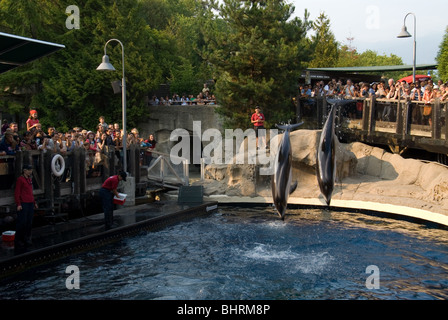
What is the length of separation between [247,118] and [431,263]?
13.9 meters

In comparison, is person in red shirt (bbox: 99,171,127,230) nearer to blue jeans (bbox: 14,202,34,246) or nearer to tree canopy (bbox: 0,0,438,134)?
blue jeans (bbox: 14,202,34,246)

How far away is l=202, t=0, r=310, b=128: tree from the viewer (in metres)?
24.7

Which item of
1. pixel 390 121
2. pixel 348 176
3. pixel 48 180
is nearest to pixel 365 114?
pixel 390 121

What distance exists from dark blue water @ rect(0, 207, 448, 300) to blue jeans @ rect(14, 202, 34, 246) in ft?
3.18

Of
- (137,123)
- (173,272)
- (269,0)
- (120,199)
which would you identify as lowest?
(173,272)

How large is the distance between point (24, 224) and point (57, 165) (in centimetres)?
328

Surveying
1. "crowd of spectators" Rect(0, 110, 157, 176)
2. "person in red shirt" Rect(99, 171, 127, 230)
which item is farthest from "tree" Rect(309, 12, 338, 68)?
"person in red shirt" Rect(99, 171, 127, 230)

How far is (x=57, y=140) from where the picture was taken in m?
16.3

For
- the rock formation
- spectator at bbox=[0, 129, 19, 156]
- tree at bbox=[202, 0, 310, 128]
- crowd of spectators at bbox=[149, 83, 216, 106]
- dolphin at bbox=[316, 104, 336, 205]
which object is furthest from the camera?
crowd of spectators at bbox=[149, 83, 216, 106]

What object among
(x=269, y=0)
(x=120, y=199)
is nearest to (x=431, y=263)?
(x=120, y=199)

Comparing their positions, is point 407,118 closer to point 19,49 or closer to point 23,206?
point 19,49

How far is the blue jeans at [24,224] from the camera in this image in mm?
12203

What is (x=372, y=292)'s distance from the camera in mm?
10883

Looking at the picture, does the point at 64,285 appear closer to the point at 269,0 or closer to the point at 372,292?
the point at 372,292
